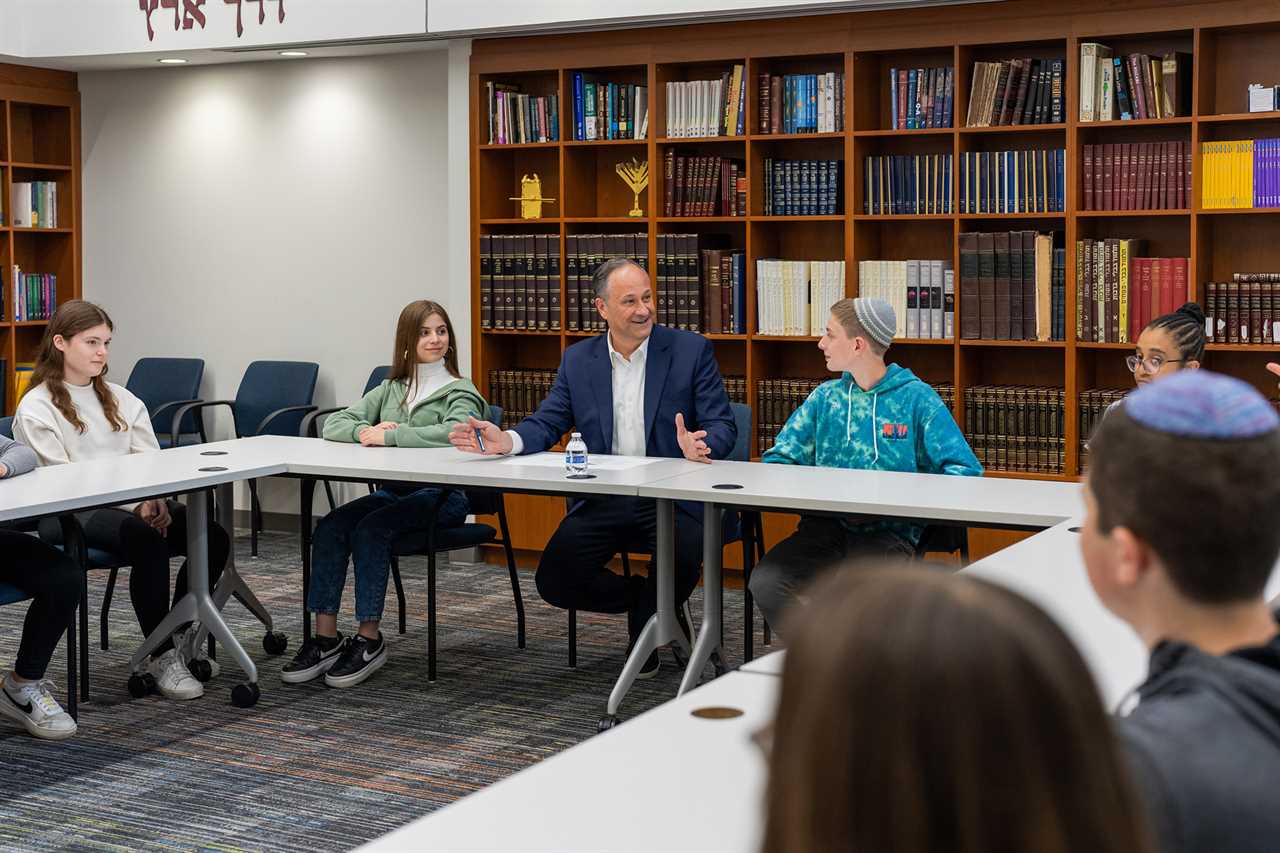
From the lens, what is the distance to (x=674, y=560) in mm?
4465

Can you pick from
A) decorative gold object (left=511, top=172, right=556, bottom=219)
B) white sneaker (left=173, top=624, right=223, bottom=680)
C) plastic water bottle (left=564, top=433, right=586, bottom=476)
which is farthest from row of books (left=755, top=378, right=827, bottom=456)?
white sneaker (left=173, top=624, right=223, bottom=680)

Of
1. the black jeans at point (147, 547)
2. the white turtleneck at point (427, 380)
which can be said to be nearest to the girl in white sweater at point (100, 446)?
the black jeans at point (147, 547)

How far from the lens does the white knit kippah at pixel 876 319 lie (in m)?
4.24

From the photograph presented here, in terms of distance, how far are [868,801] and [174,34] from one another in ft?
23.0

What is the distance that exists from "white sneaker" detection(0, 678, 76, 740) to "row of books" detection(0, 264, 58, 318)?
386cm

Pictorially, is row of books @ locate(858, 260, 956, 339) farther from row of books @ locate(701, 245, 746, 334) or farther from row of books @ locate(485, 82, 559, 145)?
row of books @ locate(485, 82, 559, 145)

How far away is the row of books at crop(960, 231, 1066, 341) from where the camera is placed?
5637mm

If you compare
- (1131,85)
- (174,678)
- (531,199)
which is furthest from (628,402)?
(1131,85)

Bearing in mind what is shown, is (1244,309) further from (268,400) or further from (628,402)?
(268,400)

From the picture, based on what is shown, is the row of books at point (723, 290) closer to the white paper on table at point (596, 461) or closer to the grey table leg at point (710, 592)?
the white paper on table at point (596, 461)

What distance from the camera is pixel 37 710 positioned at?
13.9ft

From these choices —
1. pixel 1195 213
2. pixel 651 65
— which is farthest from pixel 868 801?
pixel 651 65

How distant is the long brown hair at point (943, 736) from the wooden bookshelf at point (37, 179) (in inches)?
305

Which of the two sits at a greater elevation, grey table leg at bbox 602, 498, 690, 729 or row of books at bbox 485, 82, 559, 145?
row of books at bbox 485, 82, 559, 145
